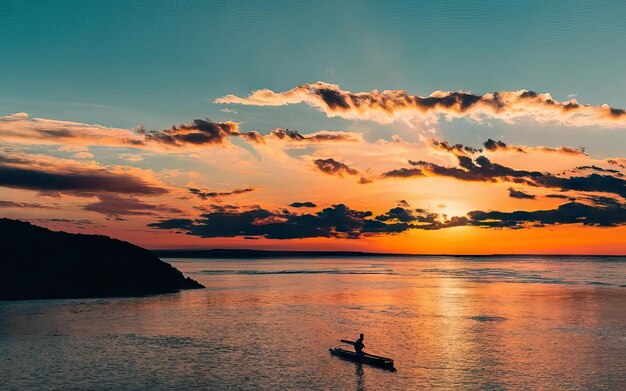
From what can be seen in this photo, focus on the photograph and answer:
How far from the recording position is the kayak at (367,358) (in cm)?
4281

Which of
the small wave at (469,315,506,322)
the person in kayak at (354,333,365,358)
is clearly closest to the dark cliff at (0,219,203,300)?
the small wave at (469,315,506,322)

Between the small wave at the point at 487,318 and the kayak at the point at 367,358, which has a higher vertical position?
the small wave at the point at 487,318

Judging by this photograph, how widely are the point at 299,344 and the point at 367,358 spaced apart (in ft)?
32.9

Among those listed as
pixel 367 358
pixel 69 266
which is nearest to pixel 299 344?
pixel 367 358

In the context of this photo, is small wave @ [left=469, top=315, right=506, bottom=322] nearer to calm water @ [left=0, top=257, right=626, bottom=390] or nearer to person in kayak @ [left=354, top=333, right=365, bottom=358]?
calm water @ [left=0, top=257, right=626, bottom=390]

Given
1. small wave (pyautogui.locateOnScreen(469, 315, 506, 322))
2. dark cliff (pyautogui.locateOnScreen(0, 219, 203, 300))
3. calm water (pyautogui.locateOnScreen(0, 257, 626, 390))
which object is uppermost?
dark cliff (pyautogui.locateOnScreen(0, 219, 203, 300))

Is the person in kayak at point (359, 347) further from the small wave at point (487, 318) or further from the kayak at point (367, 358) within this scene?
the small wave at point (487, 318)

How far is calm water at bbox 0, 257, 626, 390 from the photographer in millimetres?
38969

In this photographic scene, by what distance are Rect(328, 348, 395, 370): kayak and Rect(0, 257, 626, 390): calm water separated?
2.56 ft

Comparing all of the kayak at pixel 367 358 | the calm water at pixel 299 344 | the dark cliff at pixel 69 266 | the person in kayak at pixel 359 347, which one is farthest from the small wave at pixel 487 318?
the dark cliff at pixel 69 266

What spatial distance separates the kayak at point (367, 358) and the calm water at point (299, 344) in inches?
30.7

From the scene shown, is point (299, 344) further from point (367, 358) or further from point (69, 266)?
point (69, 266)

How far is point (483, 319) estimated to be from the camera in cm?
7112

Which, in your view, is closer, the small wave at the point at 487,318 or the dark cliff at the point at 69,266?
the small wave at the point at 487,318
